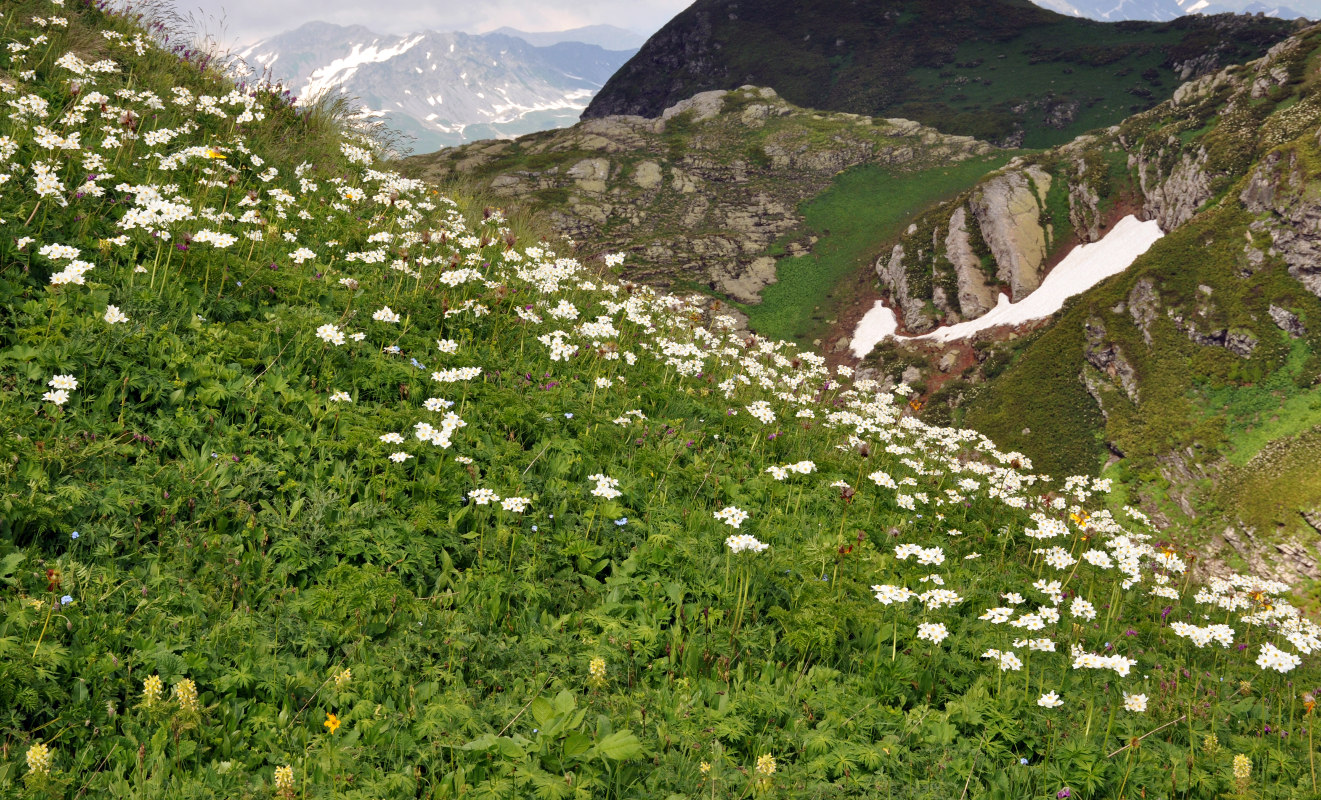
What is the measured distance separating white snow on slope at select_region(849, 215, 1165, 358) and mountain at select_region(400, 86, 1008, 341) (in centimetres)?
1161

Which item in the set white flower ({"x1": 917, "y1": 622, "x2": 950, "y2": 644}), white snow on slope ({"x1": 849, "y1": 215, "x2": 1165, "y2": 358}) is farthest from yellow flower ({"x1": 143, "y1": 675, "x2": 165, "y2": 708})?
white snow on slope ({"x1": 849, "y1": 215, "x2": 1165, "y2": 358})

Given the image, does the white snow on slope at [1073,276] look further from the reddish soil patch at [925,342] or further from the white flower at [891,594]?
the white flower at [891,594]

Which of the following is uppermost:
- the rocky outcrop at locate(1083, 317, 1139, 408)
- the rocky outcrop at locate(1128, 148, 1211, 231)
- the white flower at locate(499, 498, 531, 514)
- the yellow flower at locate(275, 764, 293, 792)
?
the rocky outcrop at locate(1128, 148, 1211, 231)

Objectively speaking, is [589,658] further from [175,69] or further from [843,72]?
[843,72]

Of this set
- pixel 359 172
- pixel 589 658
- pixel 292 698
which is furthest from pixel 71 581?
pixel 359 172

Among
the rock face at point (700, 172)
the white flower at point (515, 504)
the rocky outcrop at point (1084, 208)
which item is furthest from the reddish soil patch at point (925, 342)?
the white flower at point (515, 504)

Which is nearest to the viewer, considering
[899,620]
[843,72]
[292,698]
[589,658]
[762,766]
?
[762,766]

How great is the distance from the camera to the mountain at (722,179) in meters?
52.9

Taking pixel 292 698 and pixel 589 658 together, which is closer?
pixel 292 698

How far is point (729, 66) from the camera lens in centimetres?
13112

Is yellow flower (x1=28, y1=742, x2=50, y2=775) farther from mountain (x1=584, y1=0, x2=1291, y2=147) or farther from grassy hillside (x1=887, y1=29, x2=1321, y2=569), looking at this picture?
mountain (x1=584, y1=0, x2=1291, y2=147)

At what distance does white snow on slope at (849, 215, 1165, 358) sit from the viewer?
38.2m

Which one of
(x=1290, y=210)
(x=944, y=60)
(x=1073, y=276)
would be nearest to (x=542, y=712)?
(x=1290, y=210)

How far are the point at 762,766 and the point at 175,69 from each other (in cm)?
1498
